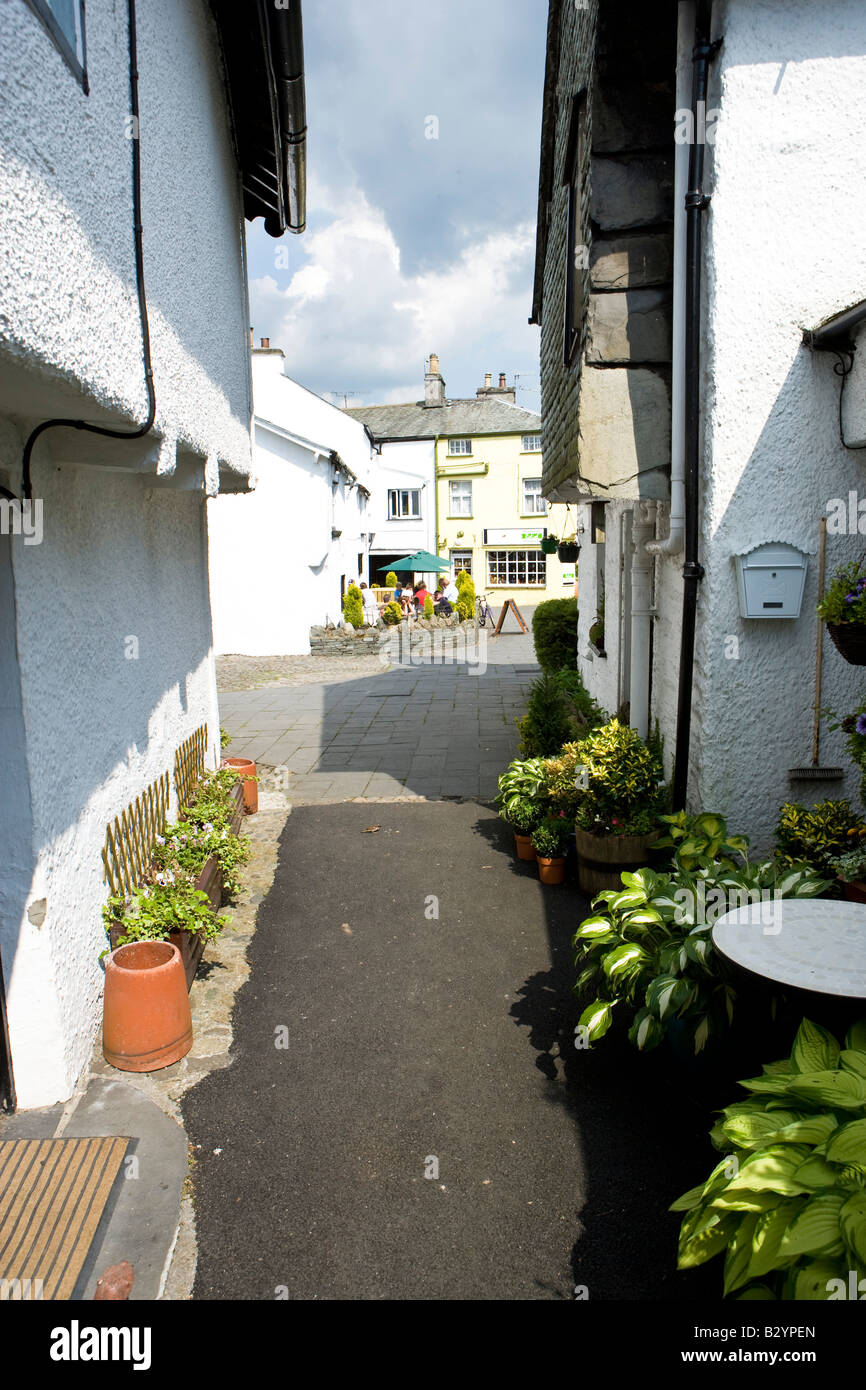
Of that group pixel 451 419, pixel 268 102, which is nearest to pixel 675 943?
pixel 268 102

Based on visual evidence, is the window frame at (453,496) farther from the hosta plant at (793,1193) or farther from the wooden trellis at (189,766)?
the hosta plant at (793,1193)

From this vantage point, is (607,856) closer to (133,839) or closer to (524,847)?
(524,847)

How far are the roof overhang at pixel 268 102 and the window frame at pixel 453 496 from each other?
29.1 metres

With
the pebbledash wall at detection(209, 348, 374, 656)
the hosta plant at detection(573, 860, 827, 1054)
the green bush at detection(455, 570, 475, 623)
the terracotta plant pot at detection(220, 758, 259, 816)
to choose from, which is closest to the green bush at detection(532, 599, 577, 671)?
the terracotta plant pot at detection(220, 758, 259, 816)

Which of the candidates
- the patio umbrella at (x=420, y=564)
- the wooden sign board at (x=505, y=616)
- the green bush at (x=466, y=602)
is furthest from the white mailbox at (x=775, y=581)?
the patio umbrella at (x=420, y=564)

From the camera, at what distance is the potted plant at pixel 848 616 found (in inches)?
129

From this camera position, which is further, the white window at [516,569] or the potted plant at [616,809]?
the white window at [516,569]

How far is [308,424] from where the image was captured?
26.0m

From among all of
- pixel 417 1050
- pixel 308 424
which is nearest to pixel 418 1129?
pixel 417 1050

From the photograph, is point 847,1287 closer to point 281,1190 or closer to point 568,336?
point 281,1190

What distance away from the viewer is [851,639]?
336 cm

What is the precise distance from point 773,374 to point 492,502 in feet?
107

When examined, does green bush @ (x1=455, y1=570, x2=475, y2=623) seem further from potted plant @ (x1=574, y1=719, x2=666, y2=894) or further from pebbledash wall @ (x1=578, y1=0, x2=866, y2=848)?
pebbledash wall @ (x1=578, y1=0, x2=866, y2=848)

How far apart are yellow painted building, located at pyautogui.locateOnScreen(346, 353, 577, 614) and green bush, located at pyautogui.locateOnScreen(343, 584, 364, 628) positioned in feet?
42.5
